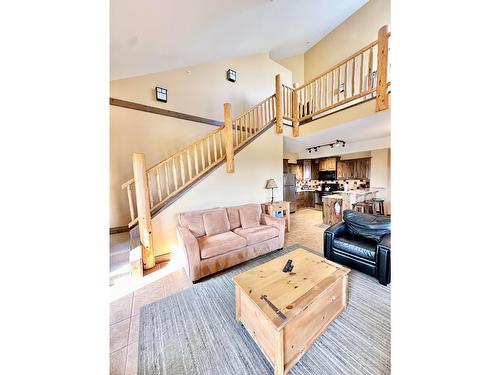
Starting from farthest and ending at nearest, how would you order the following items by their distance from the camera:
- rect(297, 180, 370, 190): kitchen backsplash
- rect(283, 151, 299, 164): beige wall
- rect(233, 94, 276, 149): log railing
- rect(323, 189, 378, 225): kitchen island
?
rect(283, 151, 299, 164): beige wall, rect(297, 180, 370, 190): kitchen backsplash, rect(323, 189, 378, 225): kitchen island, rect(233, 94, 276, 149): log railing

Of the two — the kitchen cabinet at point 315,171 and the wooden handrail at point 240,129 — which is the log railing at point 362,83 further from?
the kitchen cabinet at point 315,171

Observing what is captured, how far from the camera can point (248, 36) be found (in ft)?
11.0

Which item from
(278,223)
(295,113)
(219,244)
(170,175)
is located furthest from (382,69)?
(170,175)

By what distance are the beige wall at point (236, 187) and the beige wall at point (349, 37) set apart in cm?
333

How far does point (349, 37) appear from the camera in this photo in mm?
4781

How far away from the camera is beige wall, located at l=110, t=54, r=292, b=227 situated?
123 inches

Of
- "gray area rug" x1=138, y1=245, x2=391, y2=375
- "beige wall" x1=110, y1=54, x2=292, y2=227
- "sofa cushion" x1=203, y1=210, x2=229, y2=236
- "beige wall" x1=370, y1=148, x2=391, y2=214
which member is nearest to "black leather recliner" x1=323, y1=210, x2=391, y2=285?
"gray area rug" x1=138, y1=245, x2=391, y2=375

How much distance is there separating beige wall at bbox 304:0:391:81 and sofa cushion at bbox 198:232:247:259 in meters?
5.88

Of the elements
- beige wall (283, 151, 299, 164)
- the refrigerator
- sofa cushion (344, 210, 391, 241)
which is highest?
beige wall (283, 151, 299, 164)

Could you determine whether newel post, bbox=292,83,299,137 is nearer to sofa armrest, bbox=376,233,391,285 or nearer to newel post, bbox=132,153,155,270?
sofa armrest, bbox=376,233,391,285

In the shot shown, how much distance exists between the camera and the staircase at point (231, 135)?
8.21ft

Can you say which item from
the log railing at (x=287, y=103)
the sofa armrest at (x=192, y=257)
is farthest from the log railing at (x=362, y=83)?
the sofa armrest at (x=192, y=257)

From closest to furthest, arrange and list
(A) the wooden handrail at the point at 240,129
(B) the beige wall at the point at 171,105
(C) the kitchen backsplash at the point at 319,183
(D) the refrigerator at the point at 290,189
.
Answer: (A) the wooden handrail at the point at 240,129 → (B) the beige wall at the point at 171,105 → (D) the refrigerator at the point at 290,189 → (C) the kitchen backsplash at the point at 319,183
